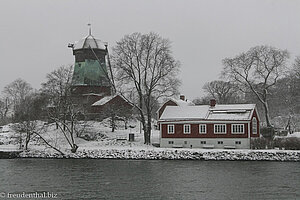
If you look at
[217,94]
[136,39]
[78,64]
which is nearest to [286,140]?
[136,39]

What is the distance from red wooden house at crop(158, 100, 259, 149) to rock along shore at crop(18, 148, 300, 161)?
479 cm

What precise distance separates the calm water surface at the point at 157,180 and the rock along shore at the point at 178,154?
1.91 meters

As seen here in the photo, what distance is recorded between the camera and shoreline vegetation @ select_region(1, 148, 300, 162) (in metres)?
38.7

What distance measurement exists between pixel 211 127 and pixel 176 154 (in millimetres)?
7016

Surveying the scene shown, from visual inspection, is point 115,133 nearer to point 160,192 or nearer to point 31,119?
point 31,119

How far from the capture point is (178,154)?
41.2 m

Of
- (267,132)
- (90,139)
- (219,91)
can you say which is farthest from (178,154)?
(219,91)

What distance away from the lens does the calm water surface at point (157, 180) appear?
23.0 meters

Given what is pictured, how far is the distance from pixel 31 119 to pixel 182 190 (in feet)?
94.0

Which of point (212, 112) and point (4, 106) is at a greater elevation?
point (4, 106)

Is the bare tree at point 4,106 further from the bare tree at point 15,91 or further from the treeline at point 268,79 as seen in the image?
the treeline at point 268,79

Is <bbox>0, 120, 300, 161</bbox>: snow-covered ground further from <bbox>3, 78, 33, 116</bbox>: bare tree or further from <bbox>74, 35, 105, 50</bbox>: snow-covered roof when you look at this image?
<bbox>3, 78, 33, 116</bbox>: bare tree

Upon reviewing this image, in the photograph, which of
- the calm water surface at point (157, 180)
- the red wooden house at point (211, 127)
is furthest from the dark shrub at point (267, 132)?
the calm water surface at point (157, 180)

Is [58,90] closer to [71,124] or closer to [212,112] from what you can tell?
[71,124]
